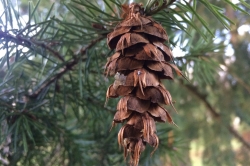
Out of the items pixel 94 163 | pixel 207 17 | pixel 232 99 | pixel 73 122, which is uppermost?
pixel 207 17

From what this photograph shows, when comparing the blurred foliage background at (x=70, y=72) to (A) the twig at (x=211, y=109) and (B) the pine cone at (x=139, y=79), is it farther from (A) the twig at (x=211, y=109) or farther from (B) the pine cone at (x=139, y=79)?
(A) the twig at (x=211, y=109)

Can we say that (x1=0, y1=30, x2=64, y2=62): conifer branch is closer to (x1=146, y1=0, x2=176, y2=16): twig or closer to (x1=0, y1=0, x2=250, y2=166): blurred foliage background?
(x1=0, y1=0, x2=250, y2=166): blurred foliage background

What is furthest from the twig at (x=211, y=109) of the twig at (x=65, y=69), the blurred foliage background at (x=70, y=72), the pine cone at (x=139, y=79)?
the pine cone at (x=139, y=79)

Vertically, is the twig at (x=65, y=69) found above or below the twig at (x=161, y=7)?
below

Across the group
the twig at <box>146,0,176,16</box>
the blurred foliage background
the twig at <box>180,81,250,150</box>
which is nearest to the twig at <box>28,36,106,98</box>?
the blurred foliage background

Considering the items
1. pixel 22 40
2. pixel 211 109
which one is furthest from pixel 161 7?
pixel 211 109

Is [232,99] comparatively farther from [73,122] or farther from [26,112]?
[26,112]

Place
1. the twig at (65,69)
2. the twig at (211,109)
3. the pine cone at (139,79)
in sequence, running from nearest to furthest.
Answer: the pine cone at (139,79)
the twig at (65,69)
the twig at (211,109)

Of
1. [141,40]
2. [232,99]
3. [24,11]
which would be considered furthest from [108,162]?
[24,11]
